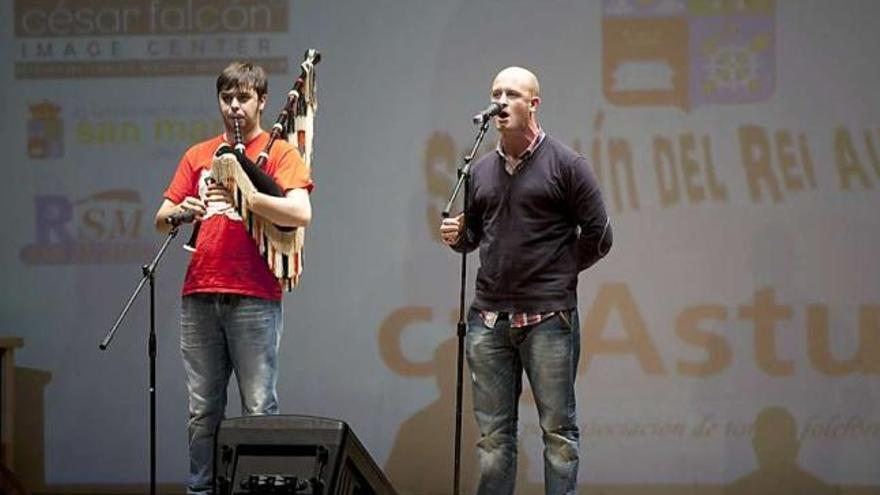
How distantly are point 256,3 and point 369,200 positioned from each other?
0.92m

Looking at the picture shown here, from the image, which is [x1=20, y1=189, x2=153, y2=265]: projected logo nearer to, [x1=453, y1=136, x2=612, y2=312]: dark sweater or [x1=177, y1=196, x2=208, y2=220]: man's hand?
[x1=177, y1=196, x2=208, y2=220]: man's hand

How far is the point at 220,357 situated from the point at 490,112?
3.48ft

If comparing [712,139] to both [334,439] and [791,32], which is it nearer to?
[791,32]

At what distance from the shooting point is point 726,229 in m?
4.48

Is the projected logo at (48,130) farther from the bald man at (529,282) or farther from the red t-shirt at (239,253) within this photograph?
the bald man at (529,282)

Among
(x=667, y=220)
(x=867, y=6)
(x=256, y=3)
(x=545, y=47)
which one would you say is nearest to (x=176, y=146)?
(x=256, y=3)

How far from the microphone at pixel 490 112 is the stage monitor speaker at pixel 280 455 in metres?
0.90

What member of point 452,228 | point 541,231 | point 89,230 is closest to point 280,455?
point 452,228

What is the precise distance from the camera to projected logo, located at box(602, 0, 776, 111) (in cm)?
448

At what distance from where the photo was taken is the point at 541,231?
10.9 ft

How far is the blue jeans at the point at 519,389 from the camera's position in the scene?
3.30 meters

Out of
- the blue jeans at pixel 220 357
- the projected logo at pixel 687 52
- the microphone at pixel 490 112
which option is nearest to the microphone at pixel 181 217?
the blue jeans at pixel 220 357

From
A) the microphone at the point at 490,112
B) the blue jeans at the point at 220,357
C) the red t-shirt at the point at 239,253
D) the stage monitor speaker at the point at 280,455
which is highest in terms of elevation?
the microphone at the point at 490,112

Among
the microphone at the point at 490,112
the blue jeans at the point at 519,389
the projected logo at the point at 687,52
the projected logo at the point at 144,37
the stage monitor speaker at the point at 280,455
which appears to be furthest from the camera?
the projected logo at the point at 144,37
